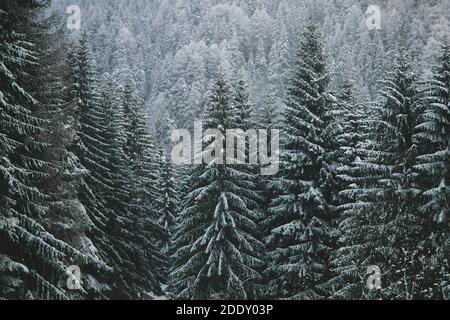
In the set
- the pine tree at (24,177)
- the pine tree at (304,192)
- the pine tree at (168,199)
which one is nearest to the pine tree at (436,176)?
the pine tree at (304,192)

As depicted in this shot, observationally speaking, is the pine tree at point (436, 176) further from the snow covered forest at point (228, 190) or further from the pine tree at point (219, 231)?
the pine tree at point (219, 231)

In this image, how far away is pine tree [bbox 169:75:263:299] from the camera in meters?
24.3

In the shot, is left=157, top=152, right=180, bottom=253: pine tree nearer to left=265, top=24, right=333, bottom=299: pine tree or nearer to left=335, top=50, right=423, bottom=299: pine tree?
left=265, top=24, right=333, bottom=299: pine tree

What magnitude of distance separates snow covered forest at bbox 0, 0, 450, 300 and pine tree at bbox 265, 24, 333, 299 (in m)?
0.08

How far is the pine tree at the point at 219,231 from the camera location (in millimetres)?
24344

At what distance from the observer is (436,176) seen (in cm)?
1945

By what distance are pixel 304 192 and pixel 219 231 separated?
192 inches

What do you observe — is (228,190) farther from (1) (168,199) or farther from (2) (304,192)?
(1) (168,199)

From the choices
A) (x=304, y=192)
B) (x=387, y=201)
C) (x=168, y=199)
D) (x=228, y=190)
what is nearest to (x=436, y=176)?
(x=387, y=201)

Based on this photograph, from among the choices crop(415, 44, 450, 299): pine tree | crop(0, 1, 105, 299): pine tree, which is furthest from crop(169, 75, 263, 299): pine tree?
crop(0, 1, 105, 299): pine tree

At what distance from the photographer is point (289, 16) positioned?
163750mm

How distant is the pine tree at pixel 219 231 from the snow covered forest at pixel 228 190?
0.08 meters
